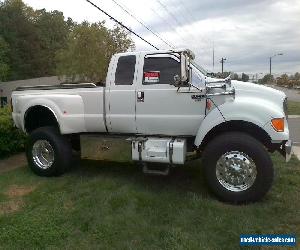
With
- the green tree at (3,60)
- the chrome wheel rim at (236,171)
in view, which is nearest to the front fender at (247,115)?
the chrome wheel rim at (236,171)

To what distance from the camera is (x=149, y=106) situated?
640 centimetres

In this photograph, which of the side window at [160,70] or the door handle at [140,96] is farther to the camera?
the door handle at [140,96]

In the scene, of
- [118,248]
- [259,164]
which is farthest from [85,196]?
[259,164]

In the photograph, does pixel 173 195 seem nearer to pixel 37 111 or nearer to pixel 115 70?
pixel 115 70

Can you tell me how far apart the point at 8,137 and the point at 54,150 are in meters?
2.56

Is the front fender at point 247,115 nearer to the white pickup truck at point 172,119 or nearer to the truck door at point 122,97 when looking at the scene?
the white pickup truck at point 172,119

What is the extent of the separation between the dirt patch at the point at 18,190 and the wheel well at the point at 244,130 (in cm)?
320

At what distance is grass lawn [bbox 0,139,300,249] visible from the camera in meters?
4.59

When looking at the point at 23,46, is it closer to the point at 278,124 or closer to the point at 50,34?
the point at 50,34

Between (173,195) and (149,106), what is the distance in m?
1.54

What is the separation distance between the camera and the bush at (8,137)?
8.99 m

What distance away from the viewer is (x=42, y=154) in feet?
24.7

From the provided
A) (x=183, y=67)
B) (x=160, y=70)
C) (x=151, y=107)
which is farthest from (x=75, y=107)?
(x=183, y=67)

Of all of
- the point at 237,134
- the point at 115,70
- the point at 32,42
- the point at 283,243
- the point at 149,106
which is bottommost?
the point at 283,243
